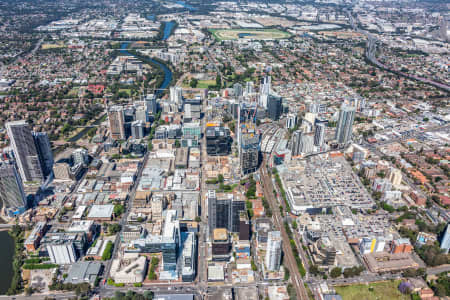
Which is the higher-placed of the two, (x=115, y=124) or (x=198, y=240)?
(x=115, y=124)

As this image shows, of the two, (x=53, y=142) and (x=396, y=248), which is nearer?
(x=396, y=248)

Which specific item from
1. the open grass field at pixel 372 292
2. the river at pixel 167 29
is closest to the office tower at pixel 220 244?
the open grass field at pixel 372 292

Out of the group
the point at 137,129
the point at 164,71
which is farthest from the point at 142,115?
the point at 164,71

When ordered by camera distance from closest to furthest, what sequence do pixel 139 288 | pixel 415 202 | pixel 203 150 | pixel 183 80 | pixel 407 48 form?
pixel 139 288, pixel 415 202, pixel 203 150, pixel 183 80, pixel 407 48

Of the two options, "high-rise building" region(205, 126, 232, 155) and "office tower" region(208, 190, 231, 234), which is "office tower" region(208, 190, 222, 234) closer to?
"office tower" region(208, 190, 231, 234)

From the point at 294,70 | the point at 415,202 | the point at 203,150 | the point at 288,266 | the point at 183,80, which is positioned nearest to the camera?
the point at 288,266

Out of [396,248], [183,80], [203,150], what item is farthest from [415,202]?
[183,80]

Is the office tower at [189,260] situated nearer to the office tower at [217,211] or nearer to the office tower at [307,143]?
the office tower at [217,211]

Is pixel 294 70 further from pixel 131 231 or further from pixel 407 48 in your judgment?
pixel 131 231
